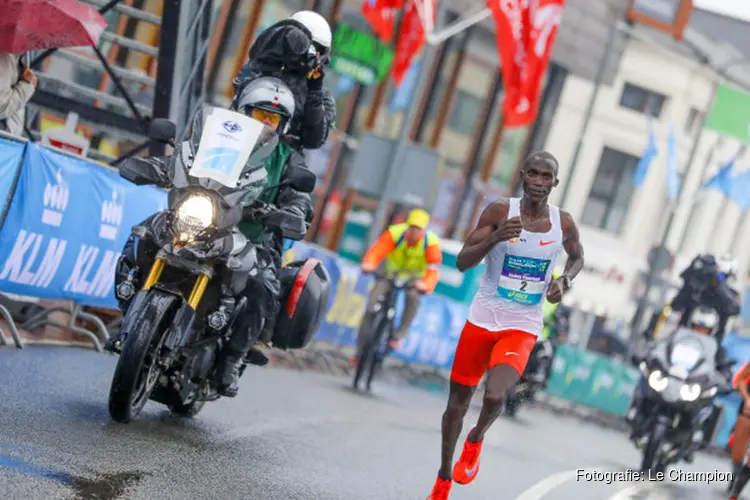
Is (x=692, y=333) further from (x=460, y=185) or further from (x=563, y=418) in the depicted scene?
(x=460, y=185)

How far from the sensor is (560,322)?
20938 mm

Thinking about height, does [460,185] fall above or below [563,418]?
above

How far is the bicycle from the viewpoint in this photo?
16500 mm

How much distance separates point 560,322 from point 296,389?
7.30 metres

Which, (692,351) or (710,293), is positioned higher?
(710,293)

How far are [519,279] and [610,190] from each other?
44909mm

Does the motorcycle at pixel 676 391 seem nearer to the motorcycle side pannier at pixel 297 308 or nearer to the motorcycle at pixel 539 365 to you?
the motorcycle at pixel 539 365

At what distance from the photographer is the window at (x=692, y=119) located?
5353 cm

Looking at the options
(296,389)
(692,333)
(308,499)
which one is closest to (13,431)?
(308,499)

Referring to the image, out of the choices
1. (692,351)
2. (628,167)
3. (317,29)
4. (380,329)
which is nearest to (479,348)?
(317,29)

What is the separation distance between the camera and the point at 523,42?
2297cm

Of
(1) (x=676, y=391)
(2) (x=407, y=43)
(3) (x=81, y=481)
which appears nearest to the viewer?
(3) (x=81, y=481)

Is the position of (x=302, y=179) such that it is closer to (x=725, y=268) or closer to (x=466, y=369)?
(x=466, y=369)

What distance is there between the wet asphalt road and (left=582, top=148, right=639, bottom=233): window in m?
36.8
